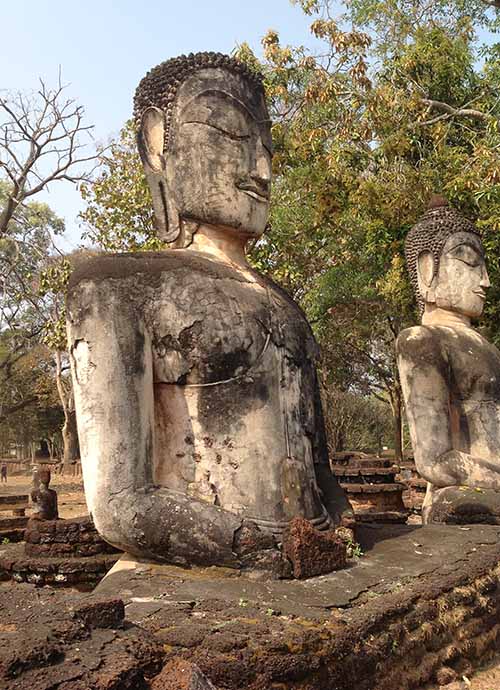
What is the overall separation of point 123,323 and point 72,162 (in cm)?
1735

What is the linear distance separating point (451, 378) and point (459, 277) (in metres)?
0.92

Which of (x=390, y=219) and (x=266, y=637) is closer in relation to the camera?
(x=266, y=637)

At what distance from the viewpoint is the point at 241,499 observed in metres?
3.61

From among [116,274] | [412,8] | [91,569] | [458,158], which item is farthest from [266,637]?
[412,8]

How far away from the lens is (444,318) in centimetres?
624

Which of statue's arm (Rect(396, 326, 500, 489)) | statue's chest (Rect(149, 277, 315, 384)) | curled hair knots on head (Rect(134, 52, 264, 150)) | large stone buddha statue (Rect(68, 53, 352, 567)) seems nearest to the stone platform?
large stone buddha statue (Rect(68, 53, 352, 567))

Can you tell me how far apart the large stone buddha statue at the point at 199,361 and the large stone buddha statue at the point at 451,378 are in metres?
1.50

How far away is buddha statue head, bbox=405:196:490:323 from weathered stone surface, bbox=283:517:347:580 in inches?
130

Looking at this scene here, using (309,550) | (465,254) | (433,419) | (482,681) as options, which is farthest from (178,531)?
(465,254)

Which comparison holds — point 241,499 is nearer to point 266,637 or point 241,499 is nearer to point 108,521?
point 108,521

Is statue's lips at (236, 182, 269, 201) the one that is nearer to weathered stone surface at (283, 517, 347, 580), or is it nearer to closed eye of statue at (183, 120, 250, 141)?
closed eye of statue at (183, 120, 250, 141)

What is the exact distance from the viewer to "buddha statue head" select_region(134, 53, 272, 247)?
4.12m

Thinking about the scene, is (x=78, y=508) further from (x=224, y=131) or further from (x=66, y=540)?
(x=224, y=131)

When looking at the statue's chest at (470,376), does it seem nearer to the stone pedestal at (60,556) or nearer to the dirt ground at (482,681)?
the dirt ground at (482,681)
